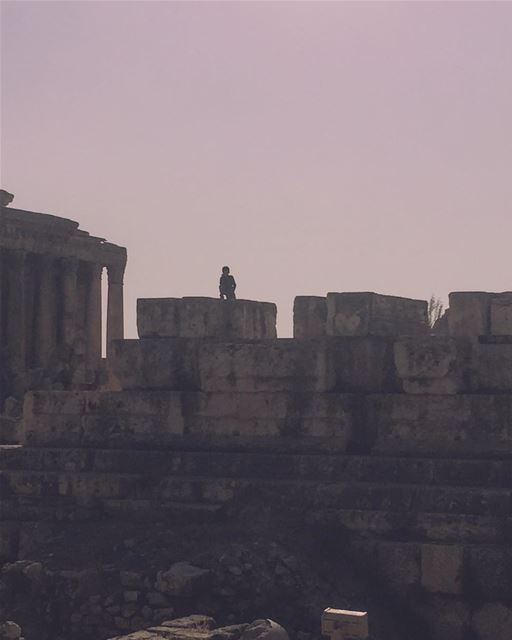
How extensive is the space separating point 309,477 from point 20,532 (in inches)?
136

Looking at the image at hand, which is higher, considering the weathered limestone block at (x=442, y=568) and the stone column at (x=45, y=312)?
the stone column at (x=45, y=312)

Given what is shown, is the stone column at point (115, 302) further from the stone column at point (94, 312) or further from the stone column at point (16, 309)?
the stone column at point (16, 309)

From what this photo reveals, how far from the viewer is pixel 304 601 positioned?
1250 centimetres

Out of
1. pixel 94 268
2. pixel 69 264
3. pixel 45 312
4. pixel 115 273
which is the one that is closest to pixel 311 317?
pixel 69 264

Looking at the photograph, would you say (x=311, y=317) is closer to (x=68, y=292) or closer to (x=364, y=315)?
(x=364, y=315)

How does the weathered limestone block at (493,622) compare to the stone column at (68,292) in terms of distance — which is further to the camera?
the stone column at (68,292)

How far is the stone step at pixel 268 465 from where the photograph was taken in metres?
13.9

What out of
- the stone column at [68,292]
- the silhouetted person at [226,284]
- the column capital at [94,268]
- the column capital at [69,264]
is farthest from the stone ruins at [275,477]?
the column capital at [94,268]

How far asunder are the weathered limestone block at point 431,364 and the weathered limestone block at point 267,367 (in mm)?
985

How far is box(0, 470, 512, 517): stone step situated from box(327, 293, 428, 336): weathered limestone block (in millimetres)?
2114

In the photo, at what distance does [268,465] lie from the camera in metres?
14.8

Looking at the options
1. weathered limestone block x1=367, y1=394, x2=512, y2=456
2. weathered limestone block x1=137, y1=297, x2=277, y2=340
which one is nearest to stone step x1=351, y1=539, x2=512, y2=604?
weathered limestone block x1=367, y1=394, x2=512, y2=456

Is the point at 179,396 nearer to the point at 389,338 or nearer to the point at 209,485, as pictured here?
the point at 209,485

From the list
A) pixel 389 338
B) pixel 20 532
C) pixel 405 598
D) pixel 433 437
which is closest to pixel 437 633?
pixel 405 598
